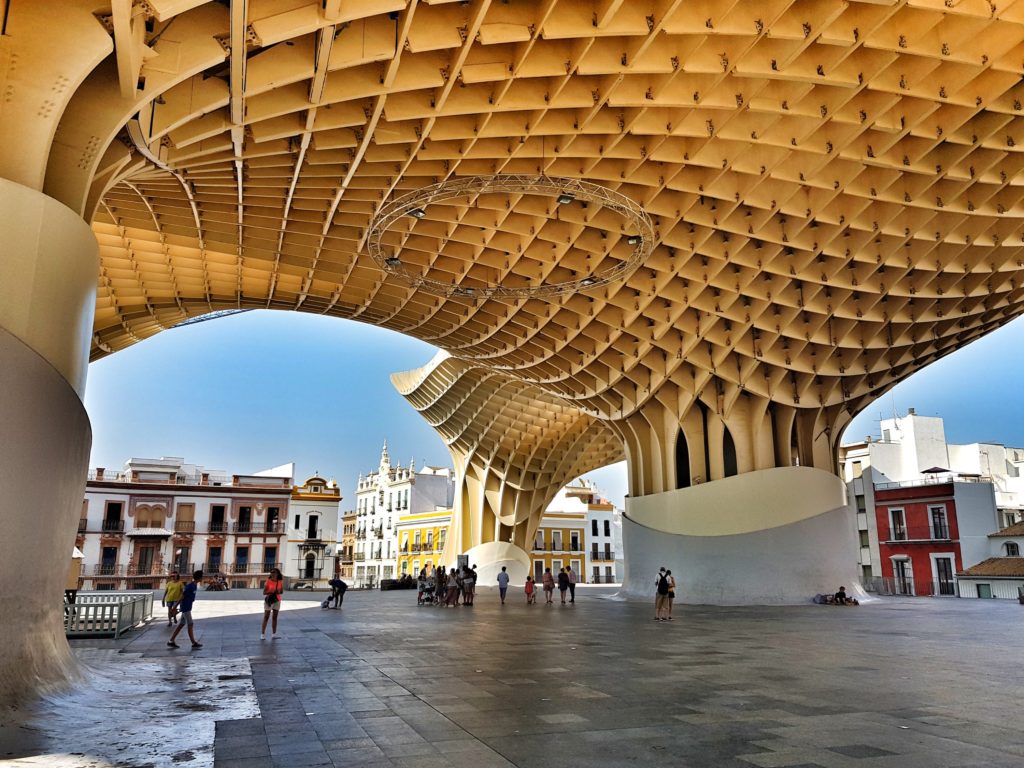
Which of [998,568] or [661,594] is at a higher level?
[998,568]

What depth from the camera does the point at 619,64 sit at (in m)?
16.0

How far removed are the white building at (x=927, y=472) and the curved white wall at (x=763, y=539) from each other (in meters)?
22.0

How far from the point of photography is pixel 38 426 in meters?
9.30

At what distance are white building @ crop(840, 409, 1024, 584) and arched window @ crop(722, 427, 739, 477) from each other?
23.8 m

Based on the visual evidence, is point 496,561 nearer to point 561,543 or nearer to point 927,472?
Answer: point 561,543

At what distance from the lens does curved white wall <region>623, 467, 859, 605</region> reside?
31.5m

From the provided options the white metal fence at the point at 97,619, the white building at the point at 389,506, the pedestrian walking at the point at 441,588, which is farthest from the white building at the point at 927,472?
the white metal fence at the point at 97,619

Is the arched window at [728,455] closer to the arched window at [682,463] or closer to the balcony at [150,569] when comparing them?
the arched window at [682,463]

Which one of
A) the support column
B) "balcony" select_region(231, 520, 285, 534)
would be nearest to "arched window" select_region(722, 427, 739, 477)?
the support column

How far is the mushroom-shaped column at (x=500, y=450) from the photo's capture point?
52344 millimetres

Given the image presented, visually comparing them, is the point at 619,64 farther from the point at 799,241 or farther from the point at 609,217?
the point at 799,241

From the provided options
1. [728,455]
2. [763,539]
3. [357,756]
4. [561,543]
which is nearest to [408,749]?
[357,756]

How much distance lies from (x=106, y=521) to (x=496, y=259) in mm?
42439

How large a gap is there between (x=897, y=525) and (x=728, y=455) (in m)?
26.7
